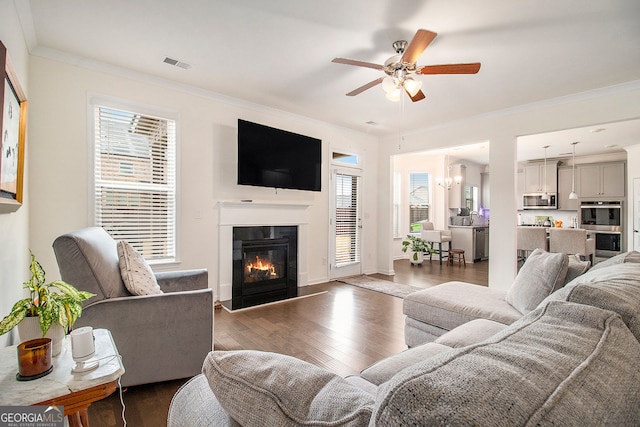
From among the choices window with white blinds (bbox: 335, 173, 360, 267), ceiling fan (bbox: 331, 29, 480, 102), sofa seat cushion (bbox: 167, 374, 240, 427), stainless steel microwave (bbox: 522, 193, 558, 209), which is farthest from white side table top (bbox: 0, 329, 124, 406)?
stainless steel microwave (bbox: 522, 193, 558, 209)

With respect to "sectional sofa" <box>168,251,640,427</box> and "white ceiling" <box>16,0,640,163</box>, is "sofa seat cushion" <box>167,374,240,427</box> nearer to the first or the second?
"sectional sofa" <box>168,251,640,427</box>

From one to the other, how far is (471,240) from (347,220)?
3.67 metres

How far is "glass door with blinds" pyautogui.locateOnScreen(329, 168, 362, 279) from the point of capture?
17.3 feet

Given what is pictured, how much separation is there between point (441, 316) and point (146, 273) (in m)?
2.23

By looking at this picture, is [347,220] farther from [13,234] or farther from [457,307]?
[13,234]

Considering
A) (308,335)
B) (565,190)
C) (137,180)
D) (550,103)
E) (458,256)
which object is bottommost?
(308,335)

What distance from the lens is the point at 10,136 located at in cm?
185

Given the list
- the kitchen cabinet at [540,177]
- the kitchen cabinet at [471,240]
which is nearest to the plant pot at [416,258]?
the kitchen cabinet at [471,240]

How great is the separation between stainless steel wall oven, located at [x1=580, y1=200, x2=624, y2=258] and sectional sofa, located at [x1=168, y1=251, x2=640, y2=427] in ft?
27.5

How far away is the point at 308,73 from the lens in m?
3.23

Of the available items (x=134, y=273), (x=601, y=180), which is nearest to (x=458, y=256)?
(x=601, y=180)

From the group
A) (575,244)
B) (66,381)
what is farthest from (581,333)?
(575,244)

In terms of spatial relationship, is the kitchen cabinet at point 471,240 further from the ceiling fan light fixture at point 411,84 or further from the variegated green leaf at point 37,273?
the variegated green leaf at point 37,273

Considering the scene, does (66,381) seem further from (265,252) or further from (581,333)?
(265,252)
